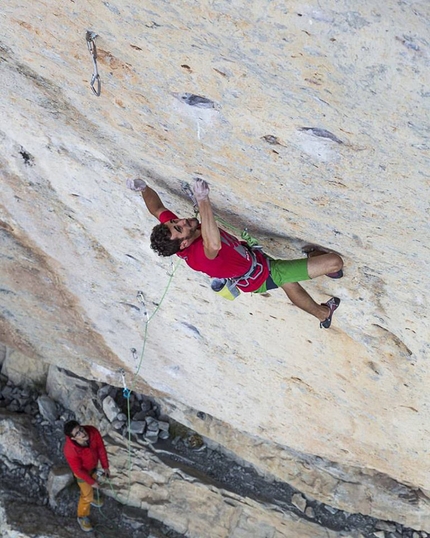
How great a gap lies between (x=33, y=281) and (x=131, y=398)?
2345 mm

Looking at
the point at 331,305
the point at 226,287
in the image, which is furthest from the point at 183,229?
the point at 331,305

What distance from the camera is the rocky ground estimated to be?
7652mm

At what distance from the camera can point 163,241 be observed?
4.15 m

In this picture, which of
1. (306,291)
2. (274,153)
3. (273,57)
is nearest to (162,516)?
(306,291)

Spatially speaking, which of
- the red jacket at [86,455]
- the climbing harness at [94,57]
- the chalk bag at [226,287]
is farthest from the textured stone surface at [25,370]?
the climbing harness at [94,57]

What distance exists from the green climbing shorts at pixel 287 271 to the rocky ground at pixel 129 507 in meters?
4.03

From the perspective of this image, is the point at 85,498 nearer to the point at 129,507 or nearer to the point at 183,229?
the point at 129,507

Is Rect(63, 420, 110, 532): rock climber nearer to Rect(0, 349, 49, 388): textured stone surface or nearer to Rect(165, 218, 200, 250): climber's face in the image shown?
Rect(0, 349, 49, 388): textured stone surface

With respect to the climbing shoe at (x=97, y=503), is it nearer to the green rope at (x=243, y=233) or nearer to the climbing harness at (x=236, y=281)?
the climbing harness at (x=236, y=281)

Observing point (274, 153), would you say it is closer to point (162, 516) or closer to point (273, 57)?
point (273, 57)

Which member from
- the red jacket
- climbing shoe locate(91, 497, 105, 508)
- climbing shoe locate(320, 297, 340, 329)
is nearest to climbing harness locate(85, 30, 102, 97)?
climbing shoe locate(320, 297, 340, 329)

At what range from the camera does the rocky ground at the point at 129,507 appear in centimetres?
765

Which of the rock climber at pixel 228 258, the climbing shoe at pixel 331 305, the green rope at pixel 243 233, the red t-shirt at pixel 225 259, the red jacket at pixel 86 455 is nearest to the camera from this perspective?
the rock climber at pixel 228 258

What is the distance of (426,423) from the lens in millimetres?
5480
